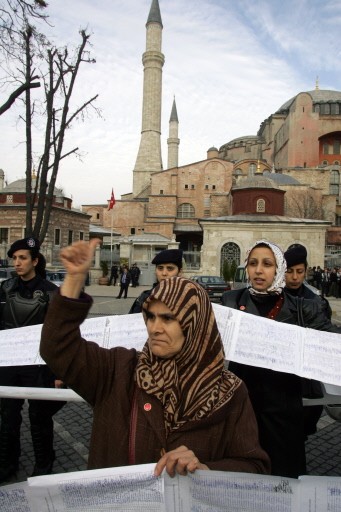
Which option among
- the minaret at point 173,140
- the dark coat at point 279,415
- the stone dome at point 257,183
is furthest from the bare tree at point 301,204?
the dark coat at point 279,415

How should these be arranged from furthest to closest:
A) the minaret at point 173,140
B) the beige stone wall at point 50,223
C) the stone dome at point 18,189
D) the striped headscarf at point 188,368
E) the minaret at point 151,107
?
the minaret at point 173,140 < the minaret at point 151,107 < the stone dome at point 18,189 < the beige stone wall at point 50,223 < the striped headscarf at point 188,368

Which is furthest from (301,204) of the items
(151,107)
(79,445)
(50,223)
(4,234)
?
(79,445)

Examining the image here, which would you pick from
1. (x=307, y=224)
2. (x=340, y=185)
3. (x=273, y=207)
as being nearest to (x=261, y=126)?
(x=340, y=185)

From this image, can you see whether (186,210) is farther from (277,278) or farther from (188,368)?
(188,368)

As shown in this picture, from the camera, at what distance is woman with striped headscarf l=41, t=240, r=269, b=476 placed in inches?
61.9

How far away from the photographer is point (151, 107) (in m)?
58.2

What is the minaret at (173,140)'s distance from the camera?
241 feet

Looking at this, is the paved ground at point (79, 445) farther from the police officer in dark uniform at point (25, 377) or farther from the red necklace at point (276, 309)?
the red necklace at point (276, 309)

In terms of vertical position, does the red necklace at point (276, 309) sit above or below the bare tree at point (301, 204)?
below

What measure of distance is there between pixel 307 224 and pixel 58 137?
74.7 ft

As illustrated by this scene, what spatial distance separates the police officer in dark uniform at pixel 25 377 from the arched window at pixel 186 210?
50601 millimetres

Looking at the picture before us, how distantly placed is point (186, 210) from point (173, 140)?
82.1ft

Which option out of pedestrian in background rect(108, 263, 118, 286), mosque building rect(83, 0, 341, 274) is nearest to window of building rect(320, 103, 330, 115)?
mosque building rect(83, 0, 341, 274)

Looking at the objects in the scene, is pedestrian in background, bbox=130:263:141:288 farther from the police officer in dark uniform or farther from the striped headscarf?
the striped headscarf
